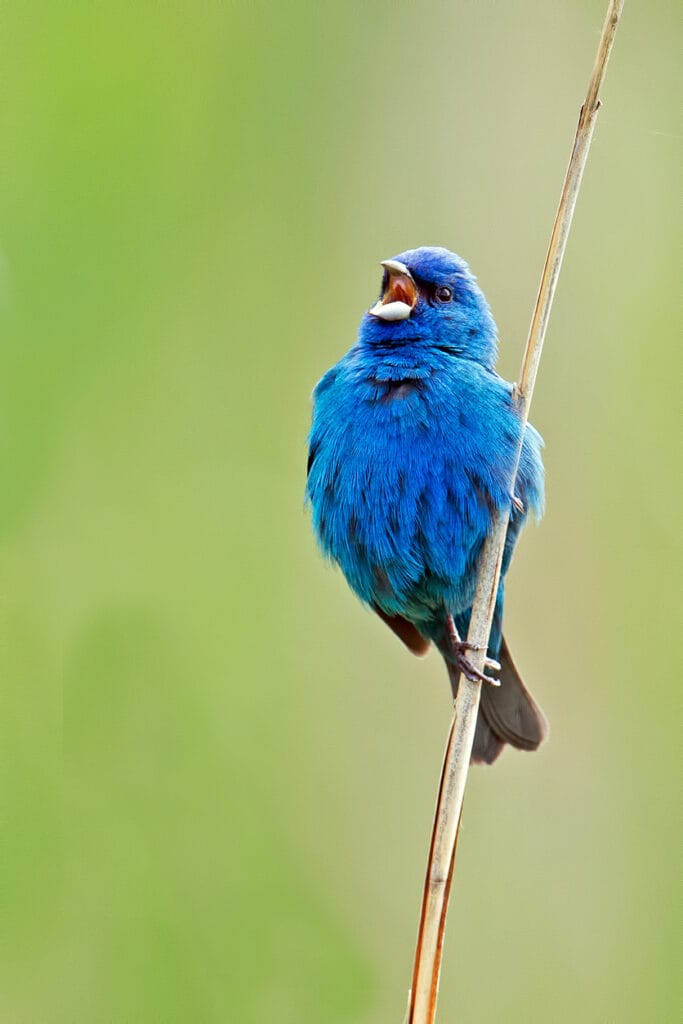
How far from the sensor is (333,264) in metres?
4.91

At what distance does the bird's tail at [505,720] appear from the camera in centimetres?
402

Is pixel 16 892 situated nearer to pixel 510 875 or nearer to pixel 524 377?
pixel 510 875

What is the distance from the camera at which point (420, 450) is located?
10.8 feet

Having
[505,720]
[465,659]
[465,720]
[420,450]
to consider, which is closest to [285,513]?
[505,720]

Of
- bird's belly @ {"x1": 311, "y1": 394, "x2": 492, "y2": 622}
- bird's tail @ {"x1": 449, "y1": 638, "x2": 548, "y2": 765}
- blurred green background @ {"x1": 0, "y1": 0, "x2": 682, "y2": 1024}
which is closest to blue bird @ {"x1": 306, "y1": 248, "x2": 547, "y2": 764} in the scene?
bird's belly @ {"x1": 311, "y1": 394, "x2": 492, "y2": 622}

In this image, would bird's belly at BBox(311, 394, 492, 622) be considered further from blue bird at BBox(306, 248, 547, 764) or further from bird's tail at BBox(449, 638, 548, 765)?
bird's tail at BBox(449, 638, 548, 765)

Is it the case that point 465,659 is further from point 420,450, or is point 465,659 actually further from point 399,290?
point 399,290

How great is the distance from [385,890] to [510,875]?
49 centimetres

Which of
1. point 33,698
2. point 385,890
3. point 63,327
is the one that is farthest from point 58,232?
point 385,890

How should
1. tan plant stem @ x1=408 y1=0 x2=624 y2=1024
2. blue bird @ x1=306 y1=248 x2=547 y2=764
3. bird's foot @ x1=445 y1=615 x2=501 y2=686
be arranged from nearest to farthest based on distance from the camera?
tan plant stem @ x1=408 y1=0 x2=624 y2=1024 < bird's foot @ x1=445 y1=615 x2=501 y2=686 < blue bird @ x1=306 y1=248 x2=547 y2=764

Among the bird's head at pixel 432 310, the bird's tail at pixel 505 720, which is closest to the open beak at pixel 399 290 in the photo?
the bird's head at pixel 432 310

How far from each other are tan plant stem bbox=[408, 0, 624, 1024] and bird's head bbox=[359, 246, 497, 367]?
0.80 metres

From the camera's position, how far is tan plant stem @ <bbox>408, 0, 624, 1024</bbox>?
2270 mm

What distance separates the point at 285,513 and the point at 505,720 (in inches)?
55.8
